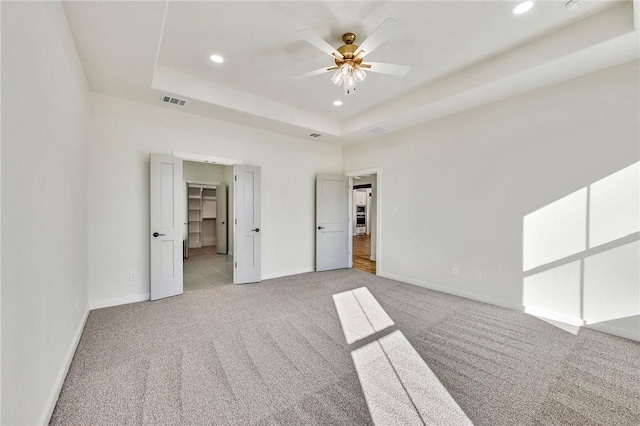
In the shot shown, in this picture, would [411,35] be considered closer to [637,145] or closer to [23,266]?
[637,145]

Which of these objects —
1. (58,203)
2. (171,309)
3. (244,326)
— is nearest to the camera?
(58,203)

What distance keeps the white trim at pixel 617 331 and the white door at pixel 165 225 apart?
5432 millimetres

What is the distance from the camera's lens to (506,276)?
11.8 ft

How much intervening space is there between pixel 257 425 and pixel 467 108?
4.62m

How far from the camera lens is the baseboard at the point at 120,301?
3.47m

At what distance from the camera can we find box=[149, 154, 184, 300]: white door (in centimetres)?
382

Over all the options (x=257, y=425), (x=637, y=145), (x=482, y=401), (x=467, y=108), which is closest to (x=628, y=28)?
(x=637, y=145)

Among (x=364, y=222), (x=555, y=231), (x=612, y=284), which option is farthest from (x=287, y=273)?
(x=364, y=222)

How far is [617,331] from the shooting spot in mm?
2781

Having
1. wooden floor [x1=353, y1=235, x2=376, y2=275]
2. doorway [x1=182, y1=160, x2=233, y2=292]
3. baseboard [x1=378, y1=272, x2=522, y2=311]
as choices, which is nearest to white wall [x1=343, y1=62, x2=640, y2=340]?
baseboard [x1=378, y1=272, x2=522, y2=311]

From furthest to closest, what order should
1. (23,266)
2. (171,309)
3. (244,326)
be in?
(171,309), (244,326), (23,266)

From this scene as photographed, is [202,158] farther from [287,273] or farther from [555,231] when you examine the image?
[555,231]

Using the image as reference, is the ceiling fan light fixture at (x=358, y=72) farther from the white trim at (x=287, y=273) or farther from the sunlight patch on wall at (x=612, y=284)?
the white trim at (x=287, y=273)

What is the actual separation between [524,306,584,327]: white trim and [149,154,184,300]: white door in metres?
5.00
